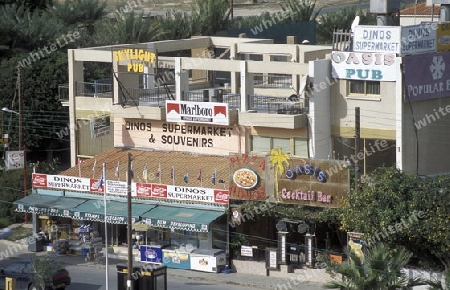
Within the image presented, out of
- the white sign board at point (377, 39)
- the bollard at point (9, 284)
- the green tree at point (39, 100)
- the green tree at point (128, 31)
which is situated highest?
the green tree at point (128, 31)

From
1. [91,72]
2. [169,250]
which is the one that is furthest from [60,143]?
[169,250]

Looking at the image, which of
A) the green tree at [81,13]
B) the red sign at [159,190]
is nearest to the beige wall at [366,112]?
the red sign at [159,190]

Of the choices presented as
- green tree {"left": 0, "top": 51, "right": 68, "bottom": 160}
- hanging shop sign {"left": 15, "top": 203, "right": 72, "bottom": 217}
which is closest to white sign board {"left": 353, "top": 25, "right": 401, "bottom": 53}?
hanging shop sign {"left": 15, "top": 203, "right": 72, "bottom": 217}

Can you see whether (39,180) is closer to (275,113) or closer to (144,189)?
(144,189)

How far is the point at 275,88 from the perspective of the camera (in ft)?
171

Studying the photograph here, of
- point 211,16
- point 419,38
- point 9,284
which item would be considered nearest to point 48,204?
point 9,284

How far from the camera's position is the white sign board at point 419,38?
44.5 meters

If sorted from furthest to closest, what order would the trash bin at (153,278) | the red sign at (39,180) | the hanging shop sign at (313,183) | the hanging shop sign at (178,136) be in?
1. the red sign at (39,180)
2. the hanging shop sign at (178,136)
3. the hanging shop sign at (313,183)
4. the trash bin at (153,278)

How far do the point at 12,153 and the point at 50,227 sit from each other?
18.8 ft

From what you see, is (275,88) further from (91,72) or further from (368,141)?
(91,72)

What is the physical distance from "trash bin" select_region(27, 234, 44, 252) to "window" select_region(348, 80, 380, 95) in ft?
51.6

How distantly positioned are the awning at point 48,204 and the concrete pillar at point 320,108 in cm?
1116

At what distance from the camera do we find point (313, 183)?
43.7m

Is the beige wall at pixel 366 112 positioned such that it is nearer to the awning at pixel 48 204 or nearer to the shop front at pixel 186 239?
the shop front at pixel 186 239
